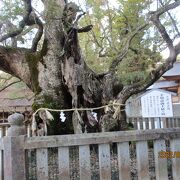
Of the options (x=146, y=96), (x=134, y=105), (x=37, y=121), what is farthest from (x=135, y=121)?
(x=37, y=121)

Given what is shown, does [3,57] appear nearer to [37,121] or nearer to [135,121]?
[37,121]

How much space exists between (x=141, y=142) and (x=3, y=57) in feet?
13.2

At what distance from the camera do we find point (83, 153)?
2387 millimetres

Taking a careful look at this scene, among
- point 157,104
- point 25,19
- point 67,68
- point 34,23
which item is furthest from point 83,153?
point 34,23

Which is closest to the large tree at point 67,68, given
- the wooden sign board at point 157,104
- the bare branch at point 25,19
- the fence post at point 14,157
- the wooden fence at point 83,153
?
the bare branch at point 25,19

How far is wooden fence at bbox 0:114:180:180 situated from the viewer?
2.28m

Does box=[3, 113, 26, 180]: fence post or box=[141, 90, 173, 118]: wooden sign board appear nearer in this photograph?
box=[3, 113, 26, 180]: fence post

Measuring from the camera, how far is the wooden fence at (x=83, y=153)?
2.28 m

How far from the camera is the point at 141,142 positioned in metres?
2.55
